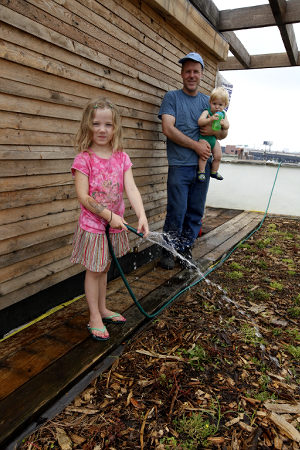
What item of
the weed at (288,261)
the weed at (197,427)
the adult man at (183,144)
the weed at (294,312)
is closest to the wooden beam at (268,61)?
the adult man at (183,144)

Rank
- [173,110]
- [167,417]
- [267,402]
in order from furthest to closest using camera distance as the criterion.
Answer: [173,110] < [267,402] < [167,417]

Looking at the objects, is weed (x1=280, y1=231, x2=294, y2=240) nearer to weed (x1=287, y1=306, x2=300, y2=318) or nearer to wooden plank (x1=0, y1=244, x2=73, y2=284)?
weed (x1=287, y1=306, x2=300, y2=318)

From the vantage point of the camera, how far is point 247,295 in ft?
11.5

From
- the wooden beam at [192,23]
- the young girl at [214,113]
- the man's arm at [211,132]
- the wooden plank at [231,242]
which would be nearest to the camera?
the young girl at [214,113]

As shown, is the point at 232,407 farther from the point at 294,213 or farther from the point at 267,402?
the point at 294,213

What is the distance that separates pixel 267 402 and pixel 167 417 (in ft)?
1.98

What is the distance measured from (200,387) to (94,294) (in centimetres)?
89

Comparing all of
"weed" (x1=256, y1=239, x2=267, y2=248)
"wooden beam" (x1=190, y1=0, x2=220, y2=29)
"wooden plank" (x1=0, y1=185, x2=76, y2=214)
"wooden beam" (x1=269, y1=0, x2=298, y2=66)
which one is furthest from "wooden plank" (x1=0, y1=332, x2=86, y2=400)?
"wooden beam" (x1=269, y1=0, x2=298, y2=66)

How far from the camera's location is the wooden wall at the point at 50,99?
2320 millimetres

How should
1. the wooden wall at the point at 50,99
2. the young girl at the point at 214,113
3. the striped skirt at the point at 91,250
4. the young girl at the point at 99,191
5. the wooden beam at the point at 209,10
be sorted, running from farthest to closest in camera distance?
1. the wooden beam at the point at 209,10
2. the young girl at the point at 214,113
3. the wooden wall at the point at 50,99
4. the striped skirt at the point at 91,250
5. the young girl at the point at 99,191

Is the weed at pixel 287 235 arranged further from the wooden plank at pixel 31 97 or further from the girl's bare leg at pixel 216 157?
the wooden plank at pixel 31 97

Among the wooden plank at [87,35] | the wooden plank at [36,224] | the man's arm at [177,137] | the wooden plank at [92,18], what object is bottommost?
the wooden plank at [36,224]

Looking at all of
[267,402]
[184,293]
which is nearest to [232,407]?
[267,402]

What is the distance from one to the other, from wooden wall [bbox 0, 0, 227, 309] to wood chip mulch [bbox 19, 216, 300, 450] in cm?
105
